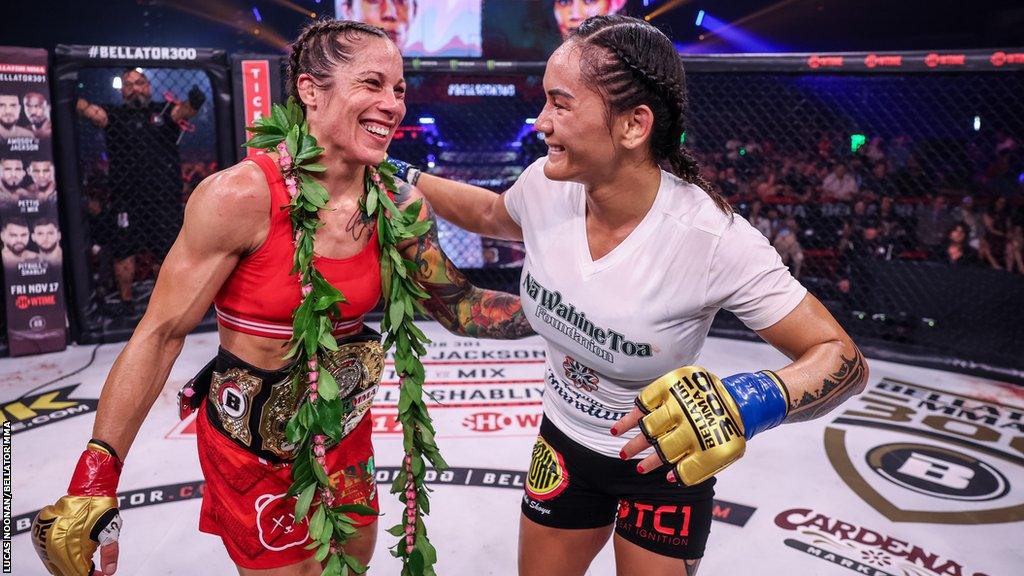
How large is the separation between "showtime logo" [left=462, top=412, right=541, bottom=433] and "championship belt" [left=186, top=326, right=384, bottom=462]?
1757 millimetres

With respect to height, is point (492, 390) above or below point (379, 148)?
below

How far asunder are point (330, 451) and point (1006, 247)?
465 cm

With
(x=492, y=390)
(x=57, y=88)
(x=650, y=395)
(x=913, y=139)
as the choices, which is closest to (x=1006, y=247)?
(x=913, y=139)

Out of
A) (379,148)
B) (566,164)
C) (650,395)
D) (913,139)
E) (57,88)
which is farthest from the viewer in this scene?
(913,139)

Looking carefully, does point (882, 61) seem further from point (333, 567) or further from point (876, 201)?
point (333, 567)

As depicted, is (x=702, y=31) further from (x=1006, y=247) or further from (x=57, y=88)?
(x=57, y=88)

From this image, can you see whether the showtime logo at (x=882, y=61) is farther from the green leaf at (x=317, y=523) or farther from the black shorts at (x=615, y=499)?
the green leaf at (x=317, y=523)

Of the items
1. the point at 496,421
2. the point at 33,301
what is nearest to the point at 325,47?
the point at 496,421

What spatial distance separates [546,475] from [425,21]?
7.97 meters

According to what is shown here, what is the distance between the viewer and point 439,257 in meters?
1.74

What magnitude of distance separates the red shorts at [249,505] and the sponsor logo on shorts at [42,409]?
89.8 inches

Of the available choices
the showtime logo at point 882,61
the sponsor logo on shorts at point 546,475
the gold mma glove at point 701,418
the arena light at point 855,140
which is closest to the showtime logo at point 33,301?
the sponsor logo on shorts at point 546,475

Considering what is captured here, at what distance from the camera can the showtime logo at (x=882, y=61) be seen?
371 centimetres

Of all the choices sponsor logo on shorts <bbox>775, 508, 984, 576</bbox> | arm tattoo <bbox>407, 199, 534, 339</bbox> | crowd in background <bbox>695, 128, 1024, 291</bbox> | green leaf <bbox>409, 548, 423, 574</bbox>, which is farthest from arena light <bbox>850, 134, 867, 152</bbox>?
green leaf <bbox>409, 548, 423, 574</bbox>
